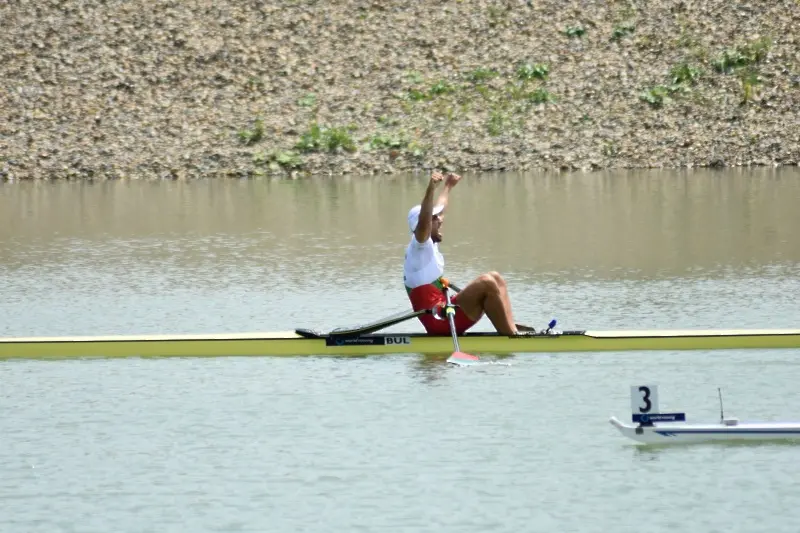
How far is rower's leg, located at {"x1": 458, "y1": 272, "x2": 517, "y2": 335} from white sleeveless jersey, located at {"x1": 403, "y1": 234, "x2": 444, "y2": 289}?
0.34 m

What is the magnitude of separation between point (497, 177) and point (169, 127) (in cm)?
847

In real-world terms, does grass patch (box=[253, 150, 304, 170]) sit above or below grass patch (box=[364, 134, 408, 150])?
below

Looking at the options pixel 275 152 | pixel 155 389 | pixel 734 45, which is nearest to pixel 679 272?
pixel 155 389

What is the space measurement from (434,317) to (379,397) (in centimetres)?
149

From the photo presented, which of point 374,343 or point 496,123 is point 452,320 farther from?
point 496,123

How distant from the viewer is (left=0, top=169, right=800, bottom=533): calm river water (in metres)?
9.59

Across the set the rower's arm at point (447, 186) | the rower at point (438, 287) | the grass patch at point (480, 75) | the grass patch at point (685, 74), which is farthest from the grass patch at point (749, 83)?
the rower at point (438, 287)

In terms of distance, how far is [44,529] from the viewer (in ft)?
30.4

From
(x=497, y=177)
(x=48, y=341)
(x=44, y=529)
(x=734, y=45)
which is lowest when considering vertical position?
(x=44, y=529)

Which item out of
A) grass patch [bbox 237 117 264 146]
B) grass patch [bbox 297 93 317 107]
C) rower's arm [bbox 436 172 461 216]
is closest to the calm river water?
rower's arm [bbox 436 172 461 216]

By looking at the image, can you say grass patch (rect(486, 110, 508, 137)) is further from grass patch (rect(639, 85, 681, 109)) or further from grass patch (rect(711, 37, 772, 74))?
grass patch (rect(711, 37, 772, 74))

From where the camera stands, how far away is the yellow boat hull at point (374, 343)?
13.4 meters

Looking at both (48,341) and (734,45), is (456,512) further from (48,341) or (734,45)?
(734,45)

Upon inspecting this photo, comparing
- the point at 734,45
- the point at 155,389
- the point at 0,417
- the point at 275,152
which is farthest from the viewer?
the point at 734,45
